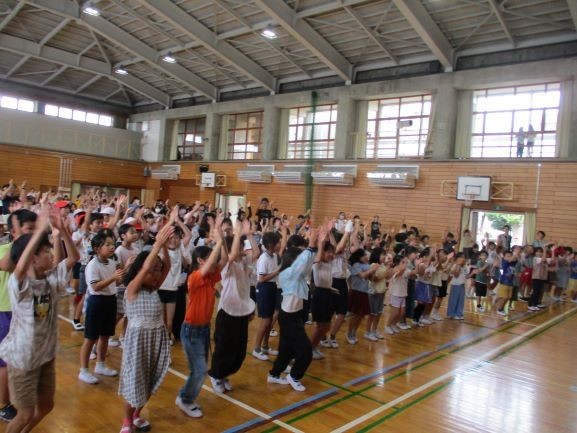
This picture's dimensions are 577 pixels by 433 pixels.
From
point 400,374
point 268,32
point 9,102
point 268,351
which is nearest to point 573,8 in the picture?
point 268,32

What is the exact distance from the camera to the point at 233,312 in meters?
3.78

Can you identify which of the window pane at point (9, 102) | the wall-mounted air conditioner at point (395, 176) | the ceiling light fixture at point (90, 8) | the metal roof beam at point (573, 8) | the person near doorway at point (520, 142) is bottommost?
the wall-mounted air conditioner at point (395, 176)

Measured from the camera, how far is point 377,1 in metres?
12.8

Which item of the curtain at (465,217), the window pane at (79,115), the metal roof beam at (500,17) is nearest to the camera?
the metal roof beam at (500,17)

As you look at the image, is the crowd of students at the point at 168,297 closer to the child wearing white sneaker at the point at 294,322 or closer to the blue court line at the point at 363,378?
the child wearing white sneaker at the point at 294,322

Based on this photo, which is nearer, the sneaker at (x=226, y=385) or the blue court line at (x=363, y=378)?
the blue court line at (x=363, y=378)

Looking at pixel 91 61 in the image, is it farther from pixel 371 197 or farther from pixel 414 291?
pixel 414 291

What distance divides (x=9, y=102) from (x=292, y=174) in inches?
549

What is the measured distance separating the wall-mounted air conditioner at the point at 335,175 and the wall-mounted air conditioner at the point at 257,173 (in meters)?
2.33

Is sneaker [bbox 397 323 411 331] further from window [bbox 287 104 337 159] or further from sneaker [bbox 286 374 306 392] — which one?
window [bbox 287 104 337 159]

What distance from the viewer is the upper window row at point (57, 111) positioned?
67.8 ft

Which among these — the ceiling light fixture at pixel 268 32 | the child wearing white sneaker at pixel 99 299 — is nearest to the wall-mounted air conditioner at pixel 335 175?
the ceiling light fixture at pixel 268 32

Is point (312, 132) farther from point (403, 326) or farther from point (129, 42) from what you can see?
point (403, 326)

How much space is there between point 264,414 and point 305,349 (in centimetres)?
70
